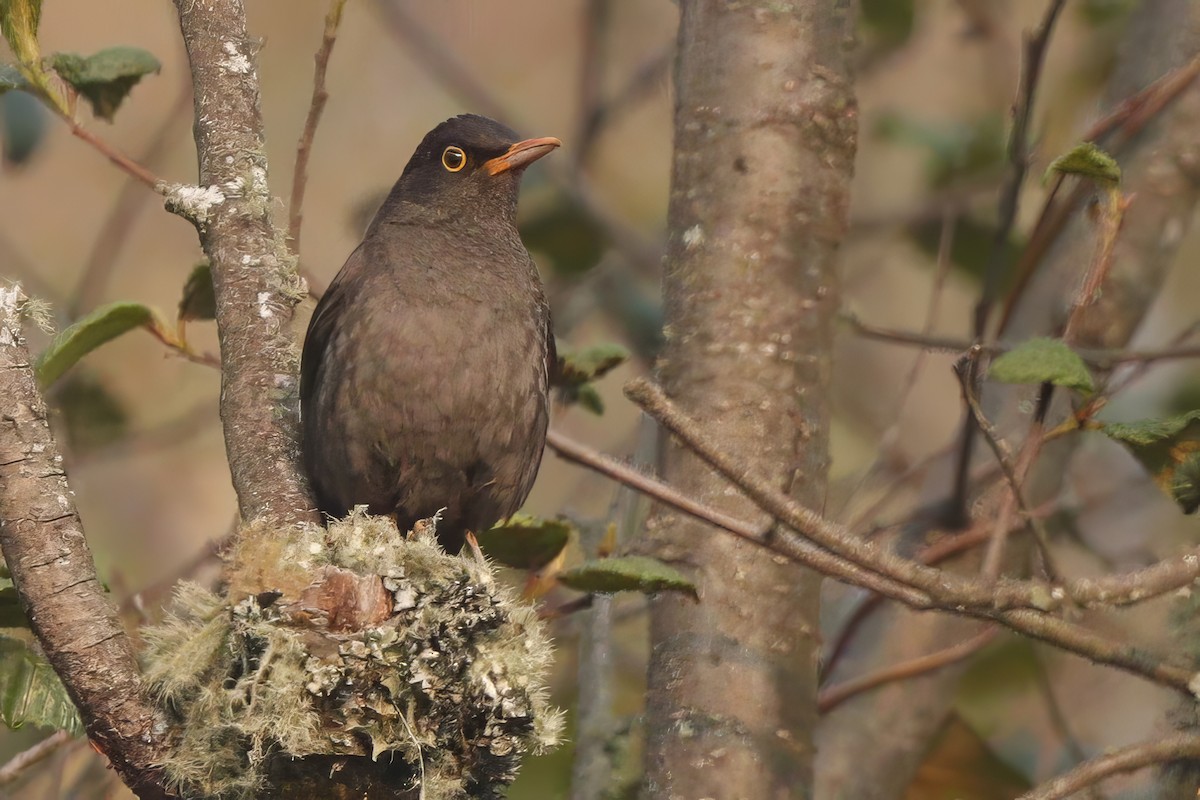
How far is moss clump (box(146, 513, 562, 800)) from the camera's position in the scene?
2777mm

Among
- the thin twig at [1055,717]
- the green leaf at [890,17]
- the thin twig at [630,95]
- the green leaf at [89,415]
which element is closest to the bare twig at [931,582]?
the thin twig at [1055,717]

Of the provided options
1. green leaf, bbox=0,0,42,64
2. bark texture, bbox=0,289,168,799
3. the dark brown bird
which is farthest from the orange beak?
bark texture, bbox=0,289,168,799

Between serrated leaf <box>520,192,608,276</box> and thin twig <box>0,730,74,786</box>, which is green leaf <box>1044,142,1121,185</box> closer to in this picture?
serrated leaf <box>520,192,608,276</box>

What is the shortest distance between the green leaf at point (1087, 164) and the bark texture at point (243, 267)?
189 cm

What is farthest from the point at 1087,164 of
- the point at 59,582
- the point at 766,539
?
the point at 59,582

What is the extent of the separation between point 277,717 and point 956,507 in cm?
286

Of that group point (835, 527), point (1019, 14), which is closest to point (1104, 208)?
point (835, 527)

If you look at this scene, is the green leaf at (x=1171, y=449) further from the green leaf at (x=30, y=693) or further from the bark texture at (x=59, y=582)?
the green leaf at (x=30, y=693)

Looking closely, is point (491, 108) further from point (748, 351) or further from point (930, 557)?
point (930, 557)

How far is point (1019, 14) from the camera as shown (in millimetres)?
9430

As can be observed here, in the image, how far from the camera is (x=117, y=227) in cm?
627

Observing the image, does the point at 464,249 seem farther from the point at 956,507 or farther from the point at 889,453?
the point at 889,453

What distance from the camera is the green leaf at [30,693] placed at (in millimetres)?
3334

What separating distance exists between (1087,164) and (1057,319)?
1.95m
